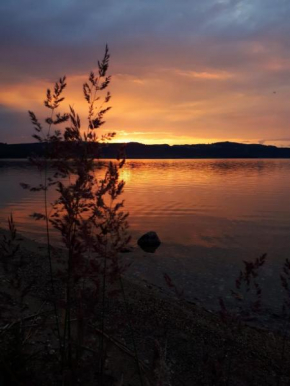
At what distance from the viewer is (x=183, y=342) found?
618 cm

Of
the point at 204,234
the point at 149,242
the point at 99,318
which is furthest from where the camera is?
the point at 204,234

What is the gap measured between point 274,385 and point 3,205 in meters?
29.5

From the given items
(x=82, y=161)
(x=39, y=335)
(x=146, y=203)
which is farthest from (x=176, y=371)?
(x=146, y=203)

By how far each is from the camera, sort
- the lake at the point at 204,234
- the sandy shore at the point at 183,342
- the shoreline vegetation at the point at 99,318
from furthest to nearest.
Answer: the lake at the point at 204,234
the sandy shore at the point at 183,342
the shoreline vegetation at the point at 99,318

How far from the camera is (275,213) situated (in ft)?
87.2

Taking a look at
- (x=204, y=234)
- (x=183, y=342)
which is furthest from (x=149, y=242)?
(x=183, y=342)

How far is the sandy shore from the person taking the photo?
4.79m

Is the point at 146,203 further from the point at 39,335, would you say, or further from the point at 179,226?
the point at 39,335

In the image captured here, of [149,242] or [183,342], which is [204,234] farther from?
[183,342]

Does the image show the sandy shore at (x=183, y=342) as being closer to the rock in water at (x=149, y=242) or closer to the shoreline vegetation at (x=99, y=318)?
the shoreline vegetation at (x=99, y=318)

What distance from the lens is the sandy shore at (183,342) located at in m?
4.79

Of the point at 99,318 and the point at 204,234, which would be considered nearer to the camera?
the point at 99,318

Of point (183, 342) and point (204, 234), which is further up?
point (183, 342)

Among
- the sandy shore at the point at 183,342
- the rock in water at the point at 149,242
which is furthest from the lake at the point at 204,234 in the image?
the sandy shore at the point at 183,342
